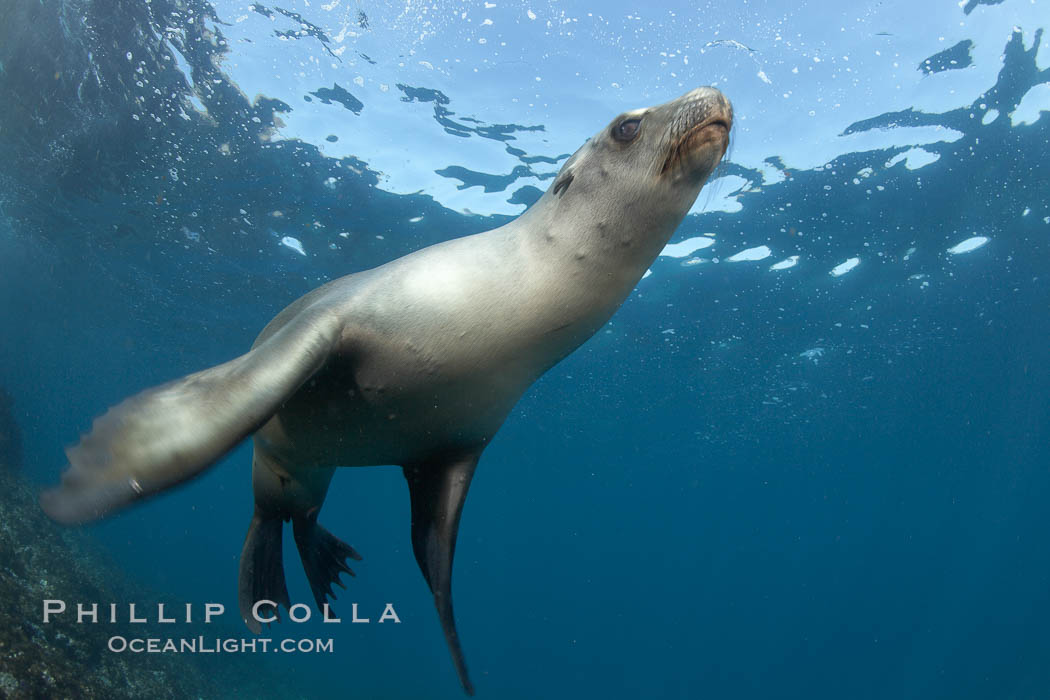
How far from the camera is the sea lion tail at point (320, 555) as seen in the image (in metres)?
3.73

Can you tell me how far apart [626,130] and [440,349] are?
109 cm

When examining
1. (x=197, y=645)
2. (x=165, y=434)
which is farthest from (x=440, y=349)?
(x=197, y=645)

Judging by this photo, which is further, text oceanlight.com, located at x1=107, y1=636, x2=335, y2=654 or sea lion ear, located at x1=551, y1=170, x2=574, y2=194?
text oceanlight.com, located at x1=107, y1=636, x2=335, y2=654

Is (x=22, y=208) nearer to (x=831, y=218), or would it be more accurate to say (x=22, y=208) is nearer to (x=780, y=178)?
(x=780, y=178)

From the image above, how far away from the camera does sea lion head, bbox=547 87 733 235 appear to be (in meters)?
2.00

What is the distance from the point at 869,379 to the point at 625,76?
16.8 m

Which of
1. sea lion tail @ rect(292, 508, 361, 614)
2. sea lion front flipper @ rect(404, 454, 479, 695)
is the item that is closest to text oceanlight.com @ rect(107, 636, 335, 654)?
sea lion tail @ rect(292, 508, 361, 614)

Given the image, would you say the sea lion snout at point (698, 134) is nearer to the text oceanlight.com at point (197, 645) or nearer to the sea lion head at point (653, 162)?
the sea lion head at point (653, 162)

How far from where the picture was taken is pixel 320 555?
3.92 metres

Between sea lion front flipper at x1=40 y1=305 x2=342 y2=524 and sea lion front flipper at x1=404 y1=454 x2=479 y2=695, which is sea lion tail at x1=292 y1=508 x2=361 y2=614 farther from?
sea lion front flipper at x1=40 y1=305 x2=342 y2=524

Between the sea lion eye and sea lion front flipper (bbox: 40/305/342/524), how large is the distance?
143 cm

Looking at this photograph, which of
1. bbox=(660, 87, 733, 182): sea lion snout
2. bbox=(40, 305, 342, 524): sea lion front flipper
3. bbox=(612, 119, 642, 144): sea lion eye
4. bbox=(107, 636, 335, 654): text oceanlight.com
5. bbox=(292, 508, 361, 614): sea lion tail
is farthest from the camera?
bbox=(107, 636, 335, 654): text oceanlight.com

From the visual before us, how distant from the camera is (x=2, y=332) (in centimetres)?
3281

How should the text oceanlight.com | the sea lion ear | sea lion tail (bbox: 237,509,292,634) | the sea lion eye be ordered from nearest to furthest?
the sea lion eye, the sea lion ear, sea lion tail (bbox: 237,509,292,634), the text oceanlight.com
